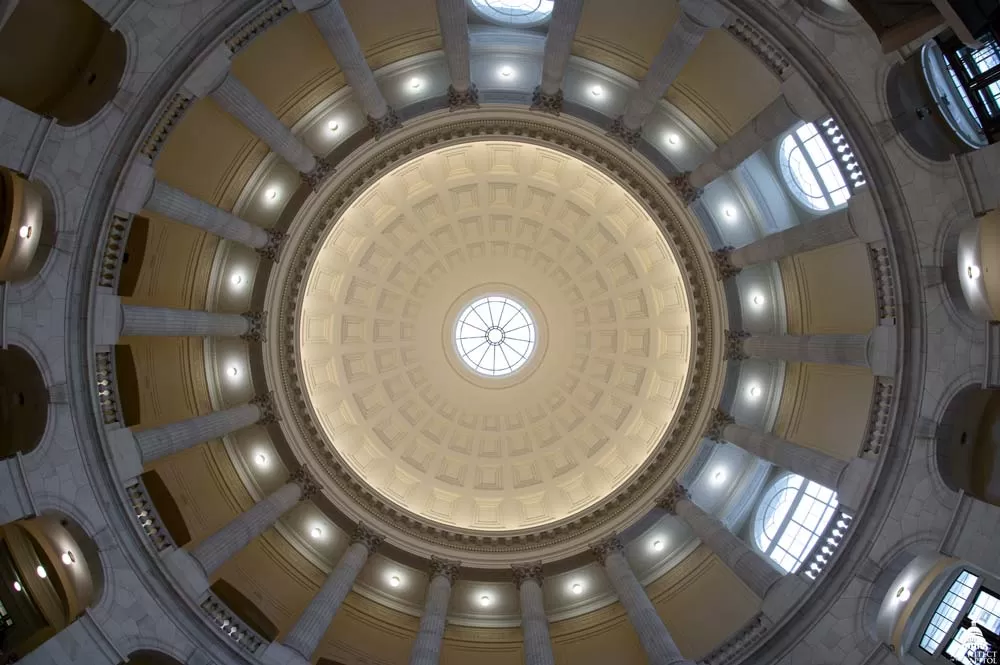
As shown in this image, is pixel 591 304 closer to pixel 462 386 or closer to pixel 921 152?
pixel 462 386

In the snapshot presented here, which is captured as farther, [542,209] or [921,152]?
[542,209]

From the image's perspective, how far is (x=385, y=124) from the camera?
90.1ft

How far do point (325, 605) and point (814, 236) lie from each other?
21.7 meters

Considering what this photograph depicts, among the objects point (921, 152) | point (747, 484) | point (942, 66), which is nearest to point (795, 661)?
point (747, 484)

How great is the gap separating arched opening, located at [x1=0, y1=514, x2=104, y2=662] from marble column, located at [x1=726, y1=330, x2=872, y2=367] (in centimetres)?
2381

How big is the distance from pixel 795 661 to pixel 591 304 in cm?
1972

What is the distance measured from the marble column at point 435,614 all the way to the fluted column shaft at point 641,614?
6.67 m

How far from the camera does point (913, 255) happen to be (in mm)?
19812

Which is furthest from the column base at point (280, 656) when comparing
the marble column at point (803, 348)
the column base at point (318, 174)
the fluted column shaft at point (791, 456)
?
the marble column at point (803, 348)

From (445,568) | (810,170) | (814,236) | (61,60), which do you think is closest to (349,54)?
(61,60)

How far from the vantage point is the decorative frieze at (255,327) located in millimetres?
28406

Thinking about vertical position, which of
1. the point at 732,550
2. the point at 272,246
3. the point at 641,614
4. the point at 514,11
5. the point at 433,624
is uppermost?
the point at 514,11

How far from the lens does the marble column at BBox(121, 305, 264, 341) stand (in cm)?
2225

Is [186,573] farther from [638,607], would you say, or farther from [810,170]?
[810,170]
